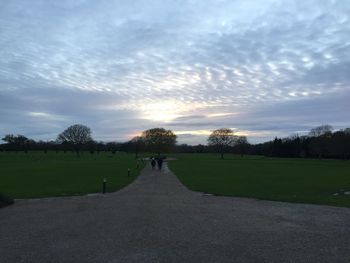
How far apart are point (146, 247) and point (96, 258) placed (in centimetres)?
136

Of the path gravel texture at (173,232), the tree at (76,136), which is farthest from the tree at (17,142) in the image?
the path gravel texture at (173,232)

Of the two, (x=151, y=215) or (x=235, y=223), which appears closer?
(x=235, y=223)

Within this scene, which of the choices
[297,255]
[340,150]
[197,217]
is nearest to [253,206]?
[197,217]

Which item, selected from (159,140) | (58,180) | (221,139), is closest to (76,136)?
(159,140)

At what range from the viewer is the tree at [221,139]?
157500mm

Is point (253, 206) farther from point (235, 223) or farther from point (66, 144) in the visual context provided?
point (66, 144)

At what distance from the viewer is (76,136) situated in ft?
505

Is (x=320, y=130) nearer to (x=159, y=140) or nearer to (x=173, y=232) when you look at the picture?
(x=159, y=140)

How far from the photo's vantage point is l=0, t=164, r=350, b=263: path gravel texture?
388 inches

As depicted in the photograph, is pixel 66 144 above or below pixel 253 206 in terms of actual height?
above

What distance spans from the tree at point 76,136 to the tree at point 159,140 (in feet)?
70.5

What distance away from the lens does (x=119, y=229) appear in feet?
42.9

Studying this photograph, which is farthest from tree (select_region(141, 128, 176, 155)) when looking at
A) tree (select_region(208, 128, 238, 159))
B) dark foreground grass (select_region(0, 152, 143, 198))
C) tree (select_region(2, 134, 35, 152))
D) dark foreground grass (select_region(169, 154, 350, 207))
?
dark foreground grass (select_region(169, 154, 350, 207))

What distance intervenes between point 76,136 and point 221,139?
50860mm
